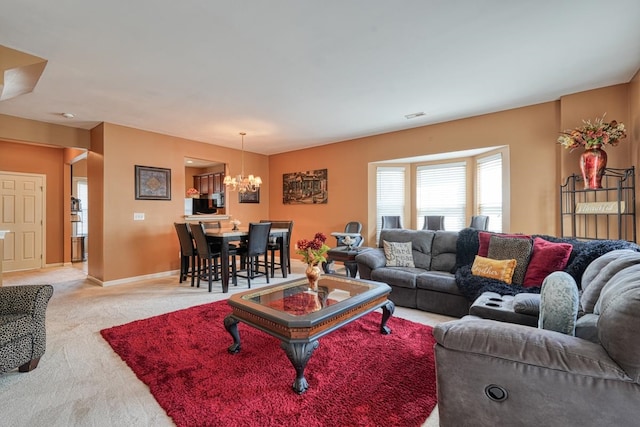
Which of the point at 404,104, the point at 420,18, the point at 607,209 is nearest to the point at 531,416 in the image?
the point at 420,18

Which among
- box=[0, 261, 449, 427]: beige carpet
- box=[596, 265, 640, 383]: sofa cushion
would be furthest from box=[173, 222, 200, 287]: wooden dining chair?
box=[596, 265, 640, 383]: sofa cushion

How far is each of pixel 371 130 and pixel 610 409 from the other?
493 centimetres

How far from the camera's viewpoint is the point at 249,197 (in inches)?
282

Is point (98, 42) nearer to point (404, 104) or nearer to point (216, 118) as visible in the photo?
point (216, 118)

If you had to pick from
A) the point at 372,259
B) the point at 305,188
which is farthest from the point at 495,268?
the point at 305,188

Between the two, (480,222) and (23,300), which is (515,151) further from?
(23,300)

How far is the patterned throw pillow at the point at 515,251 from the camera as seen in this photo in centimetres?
301

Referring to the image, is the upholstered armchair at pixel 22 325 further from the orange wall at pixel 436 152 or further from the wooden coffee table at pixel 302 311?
the orange wall at pixel 436 152

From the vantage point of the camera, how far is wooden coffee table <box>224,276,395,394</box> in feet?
6.42

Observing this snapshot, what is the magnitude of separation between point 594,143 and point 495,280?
1888 mm

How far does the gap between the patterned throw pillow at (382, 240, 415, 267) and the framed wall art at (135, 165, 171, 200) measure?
4125 millimetres

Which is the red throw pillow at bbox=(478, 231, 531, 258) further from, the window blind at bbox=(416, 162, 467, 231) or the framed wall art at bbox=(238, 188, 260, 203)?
the framed wall art at bbox=(238, 188, 260, 203)

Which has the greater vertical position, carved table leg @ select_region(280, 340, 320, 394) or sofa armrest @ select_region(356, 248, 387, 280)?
sofa armrest @ select_region(356, 248, 387, 280)

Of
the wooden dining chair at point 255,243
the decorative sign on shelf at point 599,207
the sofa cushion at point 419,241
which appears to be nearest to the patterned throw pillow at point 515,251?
the sofa cushion at point 419,241
